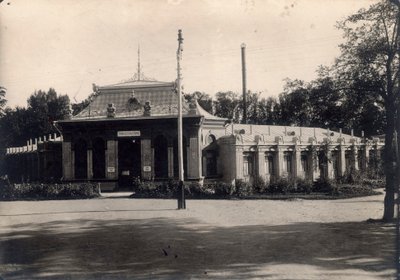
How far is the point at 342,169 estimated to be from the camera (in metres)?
39.6

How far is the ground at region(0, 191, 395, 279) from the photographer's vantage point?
9.25 metres

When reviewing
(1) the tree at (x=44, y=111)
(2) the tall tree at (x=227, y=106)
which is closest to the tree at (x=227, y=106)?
(2) the tall tree at (x=227, y=106)

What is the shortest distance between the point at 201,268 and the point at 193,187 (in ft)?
57.0

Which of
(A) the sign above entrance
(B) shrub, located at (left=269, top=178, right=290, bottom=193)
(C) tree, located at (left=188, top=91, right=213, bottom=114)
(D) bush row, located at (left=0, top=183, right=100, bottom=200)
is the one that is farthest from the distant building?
(C) tree, located at (left=188, top=91, right=213, bottom=114)

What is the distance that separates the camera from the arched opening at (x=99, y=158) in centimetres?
3306

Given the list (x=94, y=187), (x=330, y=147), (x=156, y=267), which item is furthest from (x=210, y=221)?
(x=330, y=147)

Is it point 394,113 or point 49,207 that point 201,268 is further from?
point 49,207

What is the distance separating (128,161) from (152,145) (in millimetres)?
2377

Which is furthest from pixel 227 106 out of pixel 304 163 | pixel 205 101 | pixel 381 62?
pixel 381 62

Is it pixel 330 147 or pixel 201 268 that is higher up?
pixel 330 147

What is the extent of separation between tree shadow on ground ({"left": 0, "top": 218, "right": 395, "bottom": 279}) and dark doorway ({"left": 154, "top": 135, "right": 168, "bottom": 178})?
16637mm

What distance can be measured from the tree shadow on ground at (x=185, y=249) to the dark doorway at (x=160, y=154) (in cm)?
1664

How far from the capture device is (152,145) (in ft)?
106

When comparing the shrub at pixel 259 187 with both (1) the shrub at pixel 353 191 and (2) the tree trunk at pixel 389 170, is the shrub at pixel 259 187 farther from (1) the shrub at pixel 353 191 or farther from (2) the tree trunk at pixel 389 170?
(2) the tree trunk at pixel 389 170
